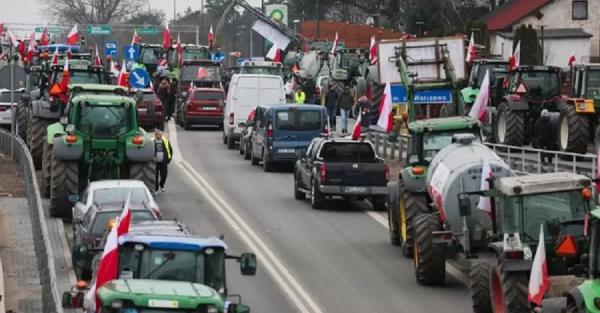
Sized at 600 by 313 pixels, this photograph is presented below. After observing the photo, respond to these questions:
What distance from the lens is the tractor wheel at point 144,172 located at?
3356 cm

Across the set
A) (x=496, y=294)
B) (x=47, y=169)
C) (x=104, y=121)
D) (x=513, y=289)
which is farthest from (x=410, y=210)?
(x=47, y=169)

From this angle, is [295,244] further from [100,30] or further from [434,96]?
[100,30]

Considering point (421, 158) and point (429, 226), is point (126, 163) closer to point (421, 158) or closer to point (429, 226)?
point (421, 158)

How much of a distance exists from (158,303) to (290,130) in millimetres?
27242

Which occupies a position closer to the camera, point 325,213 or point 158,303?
point 158,303

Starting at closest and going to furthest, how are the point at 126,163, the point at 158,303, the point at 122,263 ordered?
1. the point at 158,303
2. the point at 122,263
3. the point at 126,163

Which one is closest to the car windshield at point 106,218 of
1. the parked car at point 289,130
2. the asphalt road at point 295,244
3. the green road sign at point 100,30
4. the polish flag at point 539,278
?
the asphalt road at point 295,244

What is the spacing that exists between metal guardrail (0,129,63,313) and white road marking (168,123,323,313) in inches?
152

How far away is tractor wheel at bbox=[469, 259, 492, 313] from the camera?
71.2 feet

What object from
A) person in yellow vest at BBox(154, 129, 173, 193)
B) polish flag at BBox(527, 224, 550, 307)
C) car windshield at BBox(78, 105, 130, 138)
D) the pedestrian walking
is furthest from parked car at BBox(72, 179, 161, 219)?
the pedestrian walking

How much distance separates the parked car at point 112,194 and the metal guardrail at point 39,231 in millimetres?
763

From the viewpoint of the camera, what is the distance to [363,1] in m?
100

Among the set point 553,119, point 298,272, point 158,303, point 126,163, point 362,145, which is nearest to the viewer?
point 158,303

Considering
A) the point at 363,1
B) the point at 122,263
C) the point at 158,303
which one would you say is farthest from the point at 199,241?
the point at 363,1
